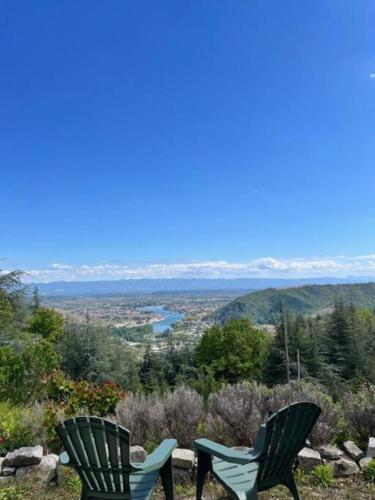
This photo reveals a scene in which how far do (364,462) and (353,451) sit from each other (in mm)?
152

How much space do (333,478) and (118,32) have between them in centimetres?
851

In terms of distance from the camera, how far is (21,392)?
869cm

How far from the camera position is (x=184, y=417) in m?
Answer: 3.86

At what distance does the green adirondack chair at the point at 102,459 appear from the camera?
2.13 m

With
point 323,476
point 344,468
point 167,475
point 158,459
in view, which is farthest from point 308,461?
point 158,459

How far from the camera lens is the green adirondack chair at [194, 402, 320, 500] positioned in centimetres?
221

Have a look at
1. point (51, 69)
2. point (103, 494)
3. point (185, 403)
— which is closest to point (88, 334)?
point (51, 69)

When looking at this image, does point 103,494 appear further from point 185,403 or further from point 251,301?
point 251,301

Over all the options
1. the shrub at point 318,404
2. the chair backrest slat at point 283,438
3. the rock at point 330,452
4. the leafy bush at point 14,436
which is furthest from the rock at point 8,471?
the rock at point 330,452

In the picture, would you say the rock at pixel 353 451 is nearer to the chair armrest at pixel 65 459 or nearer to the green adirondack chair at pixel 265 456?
the green adirondack chair at pixel 265 456

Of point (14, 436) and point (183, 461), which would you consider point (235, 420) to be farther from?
point (14, 436)

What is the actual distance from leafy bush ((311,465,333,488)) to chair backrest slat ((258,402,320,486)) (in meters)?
0.97

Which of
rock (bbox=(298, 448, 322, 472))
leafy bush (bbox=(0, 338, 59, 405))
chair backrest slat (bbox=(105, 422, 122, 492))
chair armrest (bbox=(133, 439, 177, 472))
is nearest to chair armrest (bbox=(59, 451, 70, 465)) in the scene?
chair backrest slat (bbox=(105, 422, 122, 492))

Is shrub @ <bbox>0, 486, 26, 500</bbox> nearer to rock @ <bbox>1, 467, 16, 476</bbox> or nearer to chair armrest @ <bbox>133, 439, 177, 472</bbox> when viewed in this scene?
rock @ <bbox>1, 467, 16, 476</bbox>
